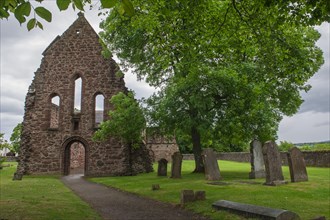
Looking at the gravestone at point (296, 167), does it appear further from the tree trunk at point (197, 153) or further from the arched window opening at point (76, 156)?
the arched window opening at point (76, 156)

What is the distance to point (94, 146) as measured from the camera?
26.6 meters

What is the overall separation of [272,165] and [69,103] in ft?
58.9

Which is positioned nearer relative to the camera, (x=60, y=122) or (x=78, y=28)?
(x=60, y=122)

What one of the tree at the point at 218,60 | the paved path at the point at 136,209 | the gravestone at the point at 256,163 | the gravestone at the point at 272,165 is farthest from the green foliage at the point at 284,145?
the paved path at the point at 136,209

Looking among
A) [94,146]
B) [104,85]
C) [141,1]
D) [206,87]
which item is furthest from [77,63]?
[141,1]

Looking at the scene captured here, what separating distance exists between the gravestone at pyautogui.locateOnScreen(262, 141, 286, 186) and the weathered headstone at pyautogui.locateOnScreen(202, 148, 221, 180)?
10.3 ft

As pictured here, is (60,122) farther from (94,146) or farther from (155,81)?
(155,81)

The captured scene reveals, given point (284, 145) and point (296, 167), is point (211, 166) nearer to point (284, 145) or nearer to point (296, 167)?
point (296, 167)

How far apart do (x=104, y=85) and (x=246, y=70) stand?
13.6m

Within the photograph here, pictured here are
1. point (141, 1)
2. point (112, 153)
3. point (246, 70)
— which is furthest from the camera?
point (112, 153)

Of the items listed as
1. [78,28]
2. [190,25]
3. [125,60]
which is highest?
[78,28]

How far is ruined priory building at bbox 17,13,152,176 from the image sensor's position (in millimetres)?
26188

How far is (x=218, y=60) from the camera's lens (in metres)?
16.6

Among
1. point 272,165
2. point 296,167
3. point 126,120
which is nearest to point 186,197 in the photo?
point 272,165
